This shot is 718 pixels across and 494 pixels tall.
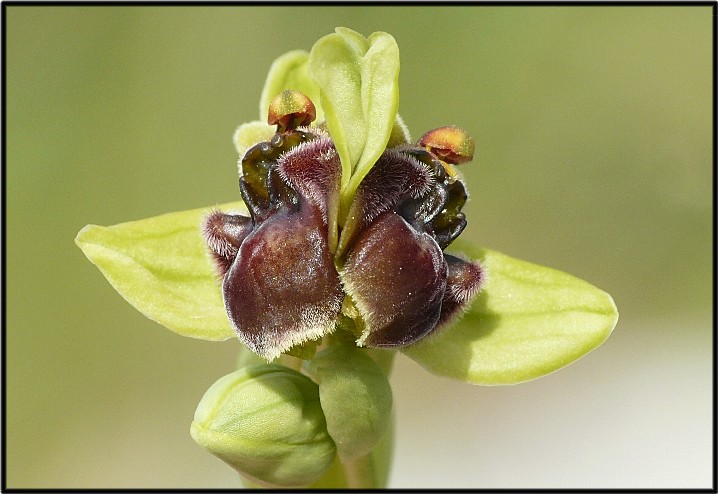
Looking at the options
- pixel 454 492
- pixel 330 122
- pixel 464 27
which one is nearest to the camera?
pixel 330 122

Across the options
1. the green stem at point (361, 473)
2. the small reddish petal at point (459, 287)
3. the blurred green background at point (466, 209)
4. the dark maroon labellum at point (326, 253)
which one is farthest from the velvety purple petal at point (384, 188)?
the blurred green background at point (466, 209)

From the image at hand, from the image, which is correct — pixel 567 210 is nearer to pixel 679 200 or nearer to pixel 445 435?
pixel 679 200

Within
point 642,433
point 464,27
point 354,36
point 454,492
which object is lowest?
point 454,492

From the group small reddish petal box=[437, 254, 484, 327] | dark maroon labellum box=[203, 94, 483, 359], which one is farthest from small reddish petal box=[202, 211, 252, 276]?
small reddish petal box=[437, 254, 484, 327]

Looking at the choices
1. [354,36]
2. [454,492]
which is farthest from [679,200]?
[354,36]

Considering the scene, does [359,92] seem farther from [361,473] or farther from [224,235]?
[361,473]

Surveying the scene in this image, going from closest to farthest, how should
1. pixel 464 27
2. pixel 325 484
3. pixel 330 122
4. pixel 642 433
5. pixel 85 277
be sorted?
1. pixel 330 122
2. pixel 325 484
3. pixel 642 433
4. pixel 85 277
5. pixel 464 27

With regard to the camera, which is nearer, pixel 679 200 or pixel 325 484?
pixel 325 484
